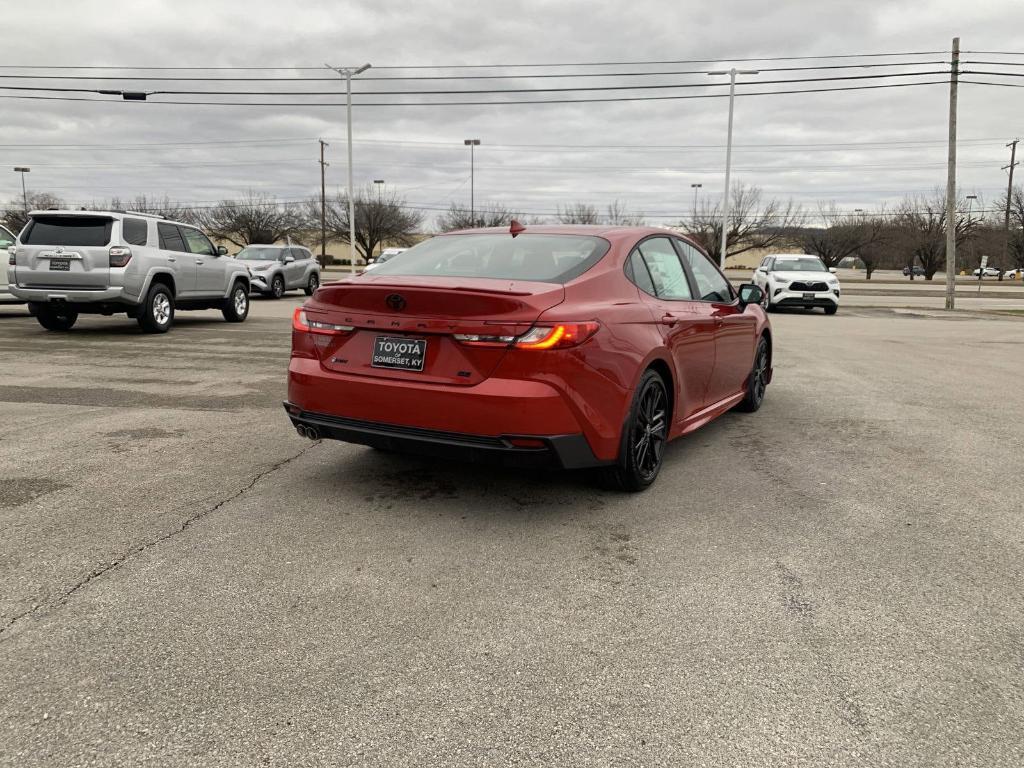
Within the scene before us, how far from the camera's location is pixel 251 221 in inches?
3083

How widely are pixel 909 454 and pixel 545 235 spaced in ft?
10.2

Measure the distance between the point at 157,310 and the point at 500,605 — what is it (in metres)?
11.3

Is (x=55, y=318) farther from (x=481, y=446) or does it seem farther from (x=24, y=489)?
(x=481, y=446)

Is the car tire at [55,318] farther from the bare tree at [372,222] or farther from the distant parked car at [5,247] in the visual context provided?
the bare tree at [372,222]

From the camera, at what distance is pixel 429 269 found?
475cm

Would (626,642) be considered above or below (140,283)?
below

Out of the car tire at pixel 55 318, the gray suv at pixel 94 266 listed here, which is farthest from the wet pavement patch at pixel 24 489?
the car tire at pixel 55 318

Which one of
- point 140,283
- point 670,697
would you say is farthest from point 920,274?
point 670,697

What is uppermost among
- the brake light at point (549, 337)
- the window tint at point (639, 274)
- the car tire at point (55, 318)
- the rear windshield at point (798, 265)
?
the rear windshield at point (798, 265)

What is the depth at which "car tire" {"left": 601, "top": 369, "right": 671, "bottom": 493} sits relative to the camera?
4.45 metres

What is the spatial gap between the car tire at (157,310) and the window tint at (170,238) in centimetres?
67

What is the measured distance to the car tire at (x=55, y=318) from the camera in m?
12.7

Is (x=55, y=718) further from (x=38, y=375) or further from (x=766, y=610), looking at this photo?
(x=38, y=375)

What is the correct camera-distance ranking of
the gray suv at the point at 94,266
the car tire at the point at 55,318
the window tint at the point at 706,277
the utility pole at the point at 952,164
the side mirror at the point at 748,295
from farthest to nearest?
1. the utility pole at the point at 952,164
2. the car tire at the point at 55,318
3. the gray suv at the point at 94,266
4. the side mirror at the point at 748,295
5. the window tint at the point at 706,277
